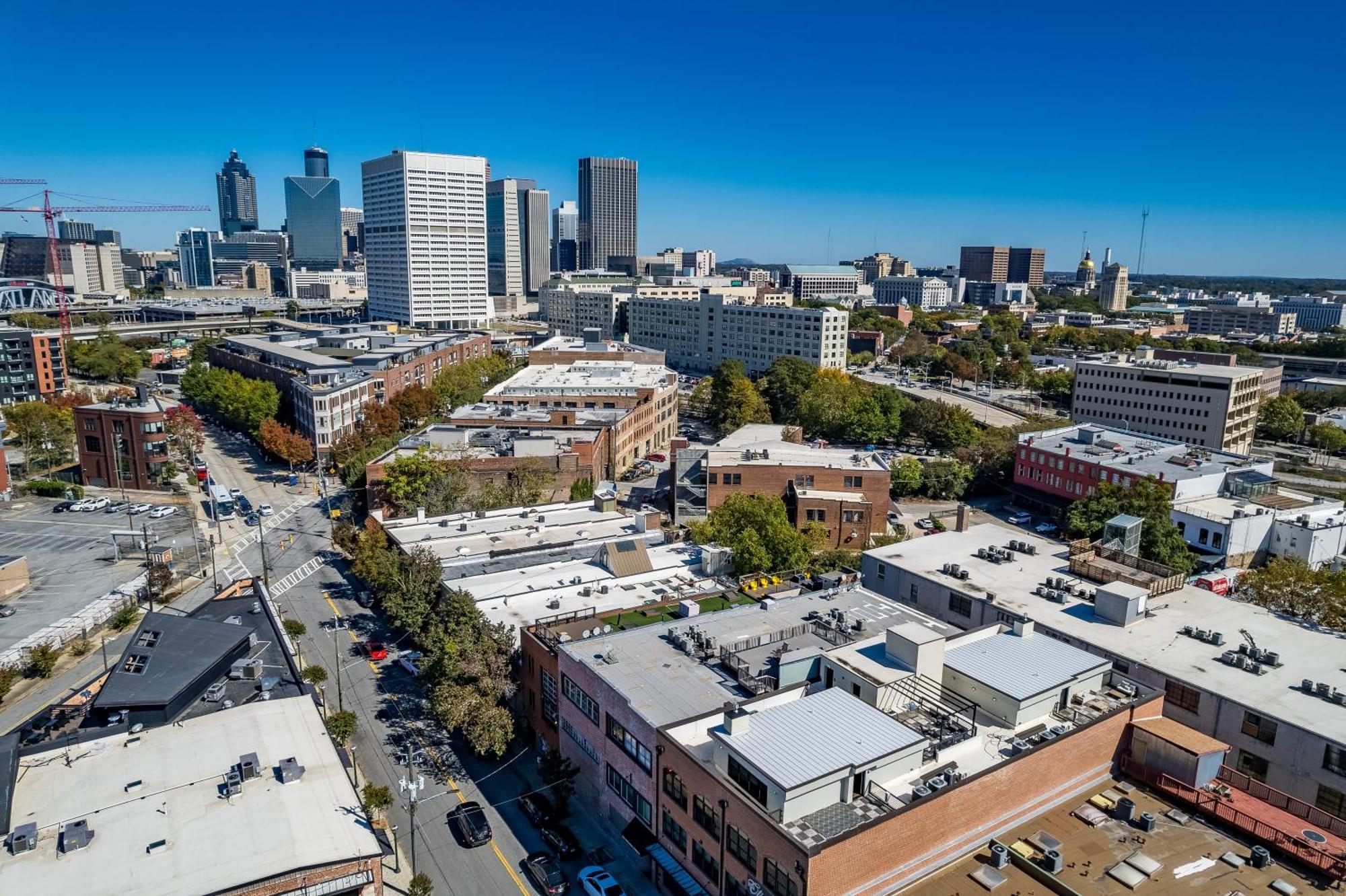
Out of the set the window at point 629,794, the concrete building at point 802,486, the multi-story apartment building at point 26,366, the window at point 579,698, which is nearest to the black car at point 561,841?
the window at point 629,794

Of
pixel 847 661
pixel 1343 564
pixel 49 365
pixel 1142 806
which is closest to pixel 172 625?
pixel 847 661

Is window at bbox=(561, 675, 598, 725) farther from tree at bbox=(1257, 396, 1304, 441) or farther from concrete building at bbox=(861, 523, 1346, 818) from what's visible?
tree at bbox=(1257, 396, 1304, 441)

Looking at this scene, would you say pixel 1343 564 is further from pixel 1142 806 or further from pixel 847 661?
pixel 847 661

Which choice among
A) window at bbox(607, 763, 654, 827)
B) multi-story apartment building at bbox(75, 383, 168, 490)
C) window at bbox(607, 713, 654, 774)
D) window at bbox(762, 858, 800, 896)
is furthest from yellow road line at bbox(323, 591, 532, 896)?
multi-story apartment building at bbox(75, 383, 168, 490)

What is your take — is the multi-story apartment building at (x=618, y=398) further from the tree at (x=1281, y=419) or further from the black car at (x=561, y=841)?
the tree at (x=1281, y=419)

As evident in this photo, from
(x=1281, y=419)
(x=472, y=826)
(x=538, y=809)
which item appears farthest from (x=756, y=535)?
(x=1281, y=419)
